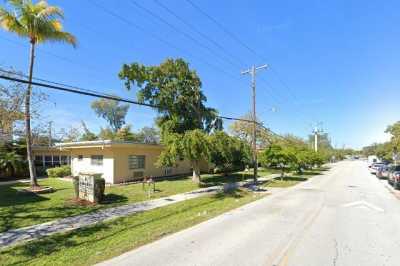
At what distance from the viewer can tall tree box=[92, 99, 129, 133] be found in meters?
57.4

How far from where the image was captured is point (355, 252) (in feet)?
19.9

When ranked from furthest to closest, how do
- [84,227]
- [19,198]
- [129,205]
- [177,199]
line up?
1. [177,199]
2. [19,198]
3. [129,205]
4. [84,227]

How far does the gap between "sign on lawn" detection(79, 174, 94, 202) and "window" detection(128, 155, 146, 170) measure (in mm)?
7266

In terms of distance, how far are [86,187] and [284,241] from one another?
9070 mm

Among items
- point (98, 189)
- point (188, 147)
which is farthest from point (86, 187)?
point (188, 147)

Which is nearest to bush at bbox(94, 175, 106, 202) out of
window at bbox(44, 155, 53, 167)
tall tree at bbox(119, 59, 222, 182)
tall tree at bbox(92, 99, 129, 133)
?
tall tree at bbox(119, 59, 222, 182)

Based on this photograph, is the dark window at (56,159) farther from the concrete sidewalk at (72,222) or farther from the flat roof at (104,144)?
the concrete sidewalk at (72,222)

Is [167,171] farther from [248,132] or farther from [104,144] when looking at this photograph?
[248,132]

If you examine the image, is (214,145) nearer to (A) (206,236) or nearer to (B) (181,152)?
(B) (181,152)

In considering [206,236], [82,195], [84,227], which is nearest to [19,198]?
[82,195]

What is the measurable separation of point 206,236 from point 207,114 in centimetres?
1412

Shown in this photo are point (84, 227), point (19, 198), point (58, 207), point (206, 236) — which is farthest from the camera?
point (19, 198)

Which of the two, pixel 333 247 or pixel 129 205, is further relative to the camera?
pixel 129 205

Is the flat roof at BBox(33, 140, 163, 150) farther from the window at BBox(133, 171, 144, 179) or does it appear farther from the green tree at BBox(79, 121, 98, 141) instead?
the green tree at BBox(79, 121, 98, 141)
